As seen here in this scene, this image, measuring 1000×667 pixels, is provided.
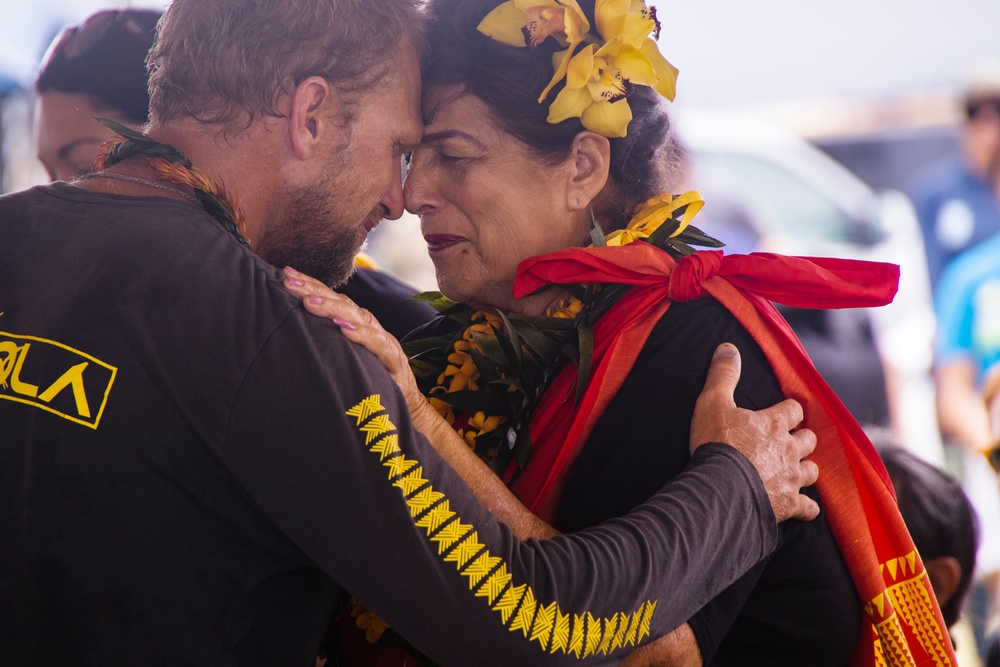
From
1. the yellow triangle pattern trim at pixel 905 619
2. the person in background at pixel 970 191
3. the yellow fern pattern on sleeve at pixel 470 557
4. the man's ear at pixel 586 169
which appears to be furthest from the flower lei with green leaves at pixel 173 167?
the person in background at pixel 970 191

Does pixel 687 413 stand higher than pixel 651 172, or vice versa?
pixel 651 172

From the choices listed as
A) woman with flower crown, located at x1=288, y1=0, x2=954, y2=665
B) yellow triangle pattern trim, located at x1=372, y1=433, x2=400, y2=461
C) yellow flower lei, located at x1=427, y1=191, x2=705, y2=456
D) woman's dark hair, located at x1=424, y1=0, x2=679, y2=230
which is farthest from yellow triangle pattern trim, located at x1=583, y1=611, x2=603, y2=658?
woman's dark hair, located at x1=424, y1=0, x2=679, y2=230

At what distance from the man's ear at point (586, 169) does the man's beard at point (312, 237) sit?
1.84ft

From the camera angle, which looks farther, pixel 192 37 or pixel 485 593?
pixel 192 37

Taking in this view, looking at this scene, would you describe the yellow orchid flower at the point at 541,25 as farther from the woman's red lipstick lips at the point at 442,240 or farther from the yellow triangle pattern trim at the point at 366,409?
the yellow triangle pattern trim at the point at 366,409

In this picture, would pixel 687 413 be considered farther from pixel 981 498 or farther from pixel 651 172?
pixel 981 498

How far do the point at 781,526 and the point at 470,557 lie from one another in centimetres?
75

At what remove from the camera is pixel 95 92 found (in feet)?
10.4

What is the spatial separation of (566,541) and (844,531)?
722mm

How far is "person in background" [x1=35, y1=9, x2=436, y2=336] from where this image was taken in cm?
317

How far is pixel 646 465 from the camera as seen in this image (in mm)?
2064

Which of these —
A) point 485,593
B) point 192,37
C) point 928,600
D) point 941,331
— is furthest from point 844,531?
point 941,331

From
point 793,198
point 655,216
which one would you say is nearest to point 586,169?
point 655,216

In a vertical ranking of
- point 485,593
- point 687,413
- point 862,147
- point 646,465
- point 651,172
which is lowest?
point 485,593
